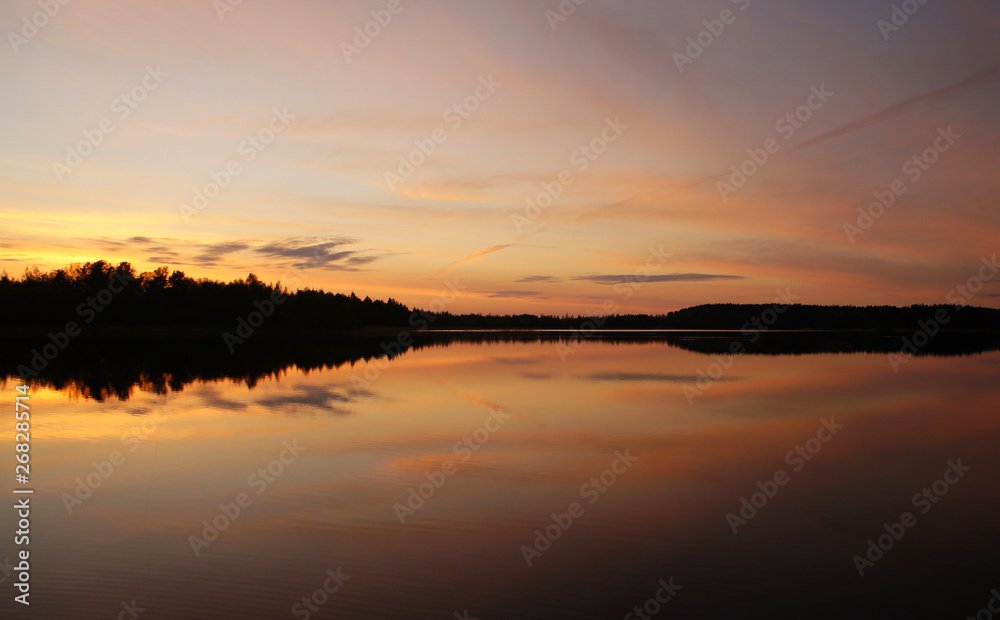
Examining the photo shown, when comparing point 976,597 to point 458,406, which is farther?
point 458,406

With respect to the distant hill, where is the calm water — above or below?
below

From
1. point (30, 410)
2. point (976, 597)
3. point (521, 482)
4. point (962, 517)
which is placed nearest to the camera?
point (976, 597)

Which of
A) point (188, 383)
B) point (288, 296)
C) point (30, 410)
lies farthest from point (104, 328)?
point (30, 410)

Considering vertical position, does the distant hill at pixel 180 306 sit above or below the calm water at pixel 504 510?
above

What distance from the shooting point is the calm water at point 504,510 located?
257 inches

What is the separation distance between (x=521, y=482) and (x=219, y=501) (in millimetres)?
4391

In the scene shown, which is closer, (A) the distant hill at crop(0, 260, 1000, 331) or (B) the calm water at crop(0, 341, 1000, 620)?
(B) the calm water at crop(0, 341, 1000, 620)

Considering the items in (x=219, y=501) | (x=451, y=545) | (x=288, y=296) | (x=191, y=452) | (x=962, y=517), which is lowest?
(x=962, y=517)

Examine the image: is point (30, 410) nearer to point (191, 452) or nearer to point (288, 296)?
point (191, 452)

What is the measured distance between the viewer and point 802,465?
12250 mm

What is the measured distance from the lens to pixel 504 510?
30.2ft

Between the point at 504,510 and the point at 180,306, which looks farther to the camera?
the point at 180,306

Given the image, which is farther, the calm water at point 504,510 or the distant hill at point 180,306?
the distant hill at point 180,306

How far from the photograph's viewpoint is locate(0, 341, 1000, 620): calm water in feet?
21.4
